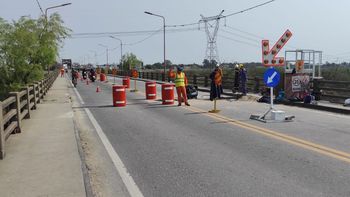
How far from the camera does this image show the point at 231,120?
45.2ft

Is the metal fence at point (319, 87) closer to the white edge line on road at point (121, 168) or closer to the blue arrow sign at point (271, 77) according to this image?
the blue arrow sign at point (271, 77)

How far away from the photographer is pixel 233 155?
849 centimetres

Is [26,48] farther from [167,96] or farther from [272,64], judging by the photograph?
[272,64]

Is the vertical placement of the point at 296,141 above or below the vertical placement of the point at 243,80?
below

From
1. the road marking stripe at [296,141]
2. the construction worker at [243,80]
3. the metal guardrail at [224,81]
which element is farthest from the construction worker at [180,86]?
the metal guardrail at [224,81]

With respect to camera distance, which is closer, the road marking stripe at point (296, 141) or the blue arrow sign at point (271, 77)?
the road marking stripe at point (296, 141)

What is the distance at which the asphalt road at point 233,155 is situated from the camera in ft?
20.9

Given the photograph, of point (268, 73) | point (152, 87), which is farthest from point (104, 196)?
point (152, 87)

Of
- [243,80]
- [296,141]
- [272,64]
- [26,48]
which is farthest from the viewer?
[26,48]

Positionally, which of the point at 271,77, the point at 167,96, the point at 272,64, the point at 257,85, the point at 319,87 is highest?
the point at 272,64

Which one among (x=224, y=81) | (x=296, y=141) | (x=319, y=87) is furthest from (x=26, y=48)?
(x=296, y=141)

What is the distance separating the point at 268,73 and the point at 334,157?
20.8ft

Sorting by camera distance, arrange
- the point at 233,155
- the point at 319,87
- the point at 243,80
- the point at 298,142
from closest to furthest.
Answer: the point at 233,155, the point at 298,142, the point at 319,87, the point at 243,80

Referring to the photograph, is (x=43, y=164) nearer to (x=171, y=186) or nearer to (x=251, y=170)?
(x=171, y=186)
